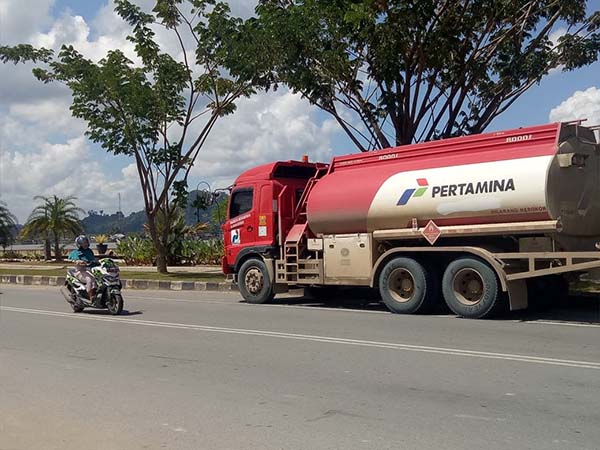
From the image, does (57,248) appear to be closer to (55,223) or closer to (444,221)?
(55,223)

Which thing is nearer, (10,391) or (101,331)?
(10,391)

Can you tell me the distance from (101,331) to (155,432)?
6.35 m

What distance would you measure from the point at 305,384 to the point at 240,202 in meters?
9.62

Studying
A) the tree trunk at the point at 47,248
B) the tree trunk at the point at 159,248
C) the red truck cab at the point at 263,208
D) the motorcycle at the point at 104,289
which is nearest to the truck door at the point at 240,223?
the red truck cab at the point at 263,208

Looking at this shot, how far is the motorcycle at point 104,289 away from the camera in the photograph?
14.1m

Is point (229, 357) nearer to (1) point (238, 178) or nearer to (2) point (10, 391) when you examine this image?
(2) point (10, 391)

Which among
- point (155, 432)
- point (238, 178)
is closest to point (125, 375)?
point (155, 432)

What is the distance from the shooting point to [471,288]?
12.6 metres

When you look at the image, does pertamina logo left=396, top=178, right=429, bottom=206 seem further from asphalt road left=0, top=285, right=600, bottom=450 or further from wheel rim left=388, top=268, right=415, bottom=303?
asphalt road left=0, top=285, right=600, bottom=450

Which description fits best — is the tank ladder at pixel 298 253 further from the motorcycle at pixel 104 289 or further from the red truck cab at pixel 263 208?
the motorcycle at pixel 104 289

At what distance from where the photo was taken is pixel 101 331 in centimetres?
1181

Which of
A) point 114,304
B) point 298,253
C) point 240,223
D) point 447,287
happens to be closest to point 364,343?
point 447,287

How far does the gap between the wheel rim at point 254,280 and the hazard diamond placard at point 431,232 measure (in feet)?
14.8

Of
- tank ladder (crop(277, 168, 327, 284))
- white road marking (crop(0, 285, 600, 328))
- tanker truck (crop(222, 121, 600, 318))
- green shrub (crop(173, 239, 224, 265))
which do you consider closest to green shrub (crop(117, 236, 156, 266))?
green shrub (crop(173, 239, 224, 265))
